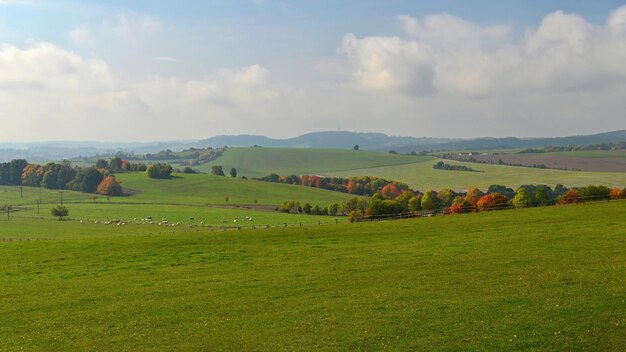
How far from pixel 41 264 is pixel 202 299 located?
21.5 metres

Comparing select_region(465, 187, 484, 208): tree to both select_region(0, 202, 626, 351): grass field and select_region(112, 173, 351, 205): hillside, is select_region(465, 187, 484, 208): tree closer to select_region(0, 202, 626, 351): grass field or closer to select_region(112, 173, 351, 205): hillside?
select_region(112, 173, 351, 205): hillside

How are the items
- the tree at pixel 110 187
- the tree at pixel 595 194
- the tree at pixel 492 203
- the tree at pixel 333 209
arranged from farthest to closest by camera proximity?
the tree at pixel 110 187, the tree at pixel 333 209, the tree at pixel 492 203, the tree at pixel 595 194

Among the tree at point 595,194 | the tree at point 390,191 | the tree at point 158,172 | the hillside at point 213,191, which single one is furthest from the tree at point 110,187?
the tree at point 595,194

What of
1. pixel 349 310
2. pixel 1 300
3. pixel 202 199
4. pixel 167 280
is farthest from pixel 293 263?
pixel 202 199

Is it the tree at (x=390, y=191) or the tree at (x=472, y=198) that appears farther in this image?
the tree at (x=390, y=191)

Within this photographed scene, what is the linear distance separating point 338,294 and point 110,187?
437 ft

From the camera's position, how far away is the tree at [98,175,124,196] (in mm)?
145875

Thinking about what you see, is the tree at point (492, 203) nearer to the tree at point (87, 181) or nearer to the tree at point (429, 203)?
the tree at point (429, 203)

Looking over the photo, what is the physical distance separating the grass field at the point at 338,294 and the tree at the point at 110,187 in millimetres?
101412

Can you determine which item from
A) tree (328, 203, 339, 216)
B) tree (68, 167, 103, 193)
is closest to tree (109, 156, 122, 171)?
tree (68, 167, 103, 193)

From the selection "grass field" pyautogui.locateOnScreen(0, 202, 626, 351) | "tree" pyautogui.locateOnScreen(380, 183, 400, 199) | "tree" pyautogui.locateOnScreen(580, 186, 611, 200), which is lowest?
"tree" pyautogui.locateOnScreen(380, 183, 400, 199)

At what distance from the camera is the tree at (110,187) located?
145875 mm

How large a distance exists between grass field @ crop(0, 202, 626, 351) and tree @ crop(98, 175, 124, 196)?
101m

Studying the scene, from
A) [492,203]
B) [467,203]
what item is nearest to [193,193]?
[467,203]
